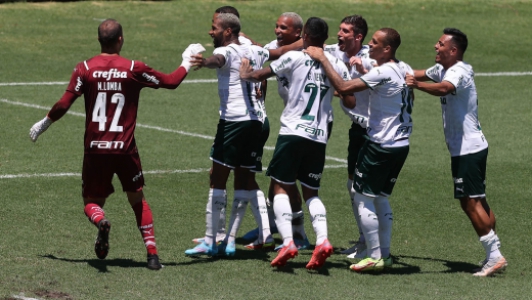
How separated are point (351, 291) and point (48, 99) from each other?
11.9 meters

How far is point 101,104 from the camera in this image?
1063 cm

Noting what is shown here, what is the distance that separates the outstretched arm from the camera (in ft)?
35.2

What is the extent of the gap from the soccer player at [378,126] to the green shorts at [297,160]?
453mm

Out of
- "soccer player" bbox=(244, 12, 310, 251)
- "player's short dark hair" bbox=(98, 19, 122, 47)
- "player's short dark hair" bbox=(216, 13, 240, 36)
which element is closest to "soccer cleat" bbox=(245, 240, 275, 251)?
"soccer player" bbox=(244, 12, 310, 251)

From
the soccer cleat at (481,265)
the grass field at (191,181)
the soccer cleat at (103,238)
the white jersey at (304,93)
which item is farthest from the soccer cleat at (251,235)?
the soccer cleat at (481,265)

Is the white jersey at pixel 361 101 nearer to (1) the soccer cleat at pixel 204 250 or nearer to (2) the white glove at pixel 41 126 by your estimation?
(1) the soccer cleat at pixel 204 250

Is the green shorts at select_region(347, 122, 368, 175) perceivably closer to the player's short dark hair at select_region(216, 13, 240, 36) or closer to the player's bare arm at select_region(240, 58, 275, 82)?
the player's bare arm at select_region(240, 58, 275, 82)

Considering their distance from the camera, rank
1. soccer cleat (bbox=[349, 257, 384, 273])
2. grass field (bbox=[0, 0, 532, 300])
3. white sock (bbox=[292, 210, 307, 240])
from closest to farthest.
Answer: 1. grass field (bbox=[0, 0, 532, 300])
2. soccer cleat (bbox=[349, 257, 384, 273])
3. white sock (bbox=[292, 210, 307, 240])

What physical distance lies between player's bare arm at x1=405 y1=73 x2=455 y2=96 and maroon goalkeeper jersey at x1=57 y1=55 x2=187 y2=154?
2.58 metres

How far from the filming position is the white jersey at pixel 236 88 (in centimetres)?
1142

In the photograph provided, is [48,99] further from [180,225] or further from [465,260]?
[465,260]

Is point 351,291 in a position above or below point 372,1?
below

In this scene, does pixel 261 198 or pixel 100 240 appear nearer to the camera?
pixel 100 240

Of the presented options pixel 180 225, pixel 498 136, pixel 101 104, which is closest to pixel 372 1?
pixel 498 136
